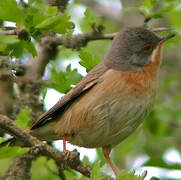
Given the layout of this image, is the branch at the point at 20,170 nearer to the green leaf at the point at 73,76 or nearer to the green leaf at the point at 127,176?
the green leaf at the point at 73,76

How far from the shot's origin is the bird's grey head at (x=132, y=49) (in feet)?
21.8

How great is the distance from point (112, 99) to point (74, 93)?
57 cm

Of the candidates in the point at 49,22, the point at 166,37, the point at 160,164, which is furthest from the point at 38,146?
the point at 166,37

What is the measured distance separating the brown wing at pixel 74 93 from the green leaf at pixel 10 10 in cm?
164

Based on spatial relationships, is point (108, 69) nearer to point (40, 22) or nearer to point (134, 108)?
point (134, 108)

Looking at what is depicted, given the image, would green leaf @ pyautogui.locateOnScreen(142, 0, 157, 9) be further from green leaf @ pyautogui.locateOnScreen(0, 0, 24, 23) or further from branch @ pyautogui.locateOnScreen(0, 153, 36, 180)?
branch @ pyautogui.locateOnScreen(0, 153, 36, 180)

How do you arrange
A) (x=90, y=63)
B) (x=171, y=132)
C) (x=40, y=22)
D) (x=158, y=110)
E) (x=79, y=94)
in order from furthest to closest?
(x=171, y=132)
(x=158, y=110)
(x=79, y=94)
(x=90, y=63)
(x=40, y=22)

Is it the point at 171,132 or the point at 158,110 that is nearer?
the point at 158,110

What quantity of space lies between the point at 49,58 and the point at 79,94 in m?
0.83

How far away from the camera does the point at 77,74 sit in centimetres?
607

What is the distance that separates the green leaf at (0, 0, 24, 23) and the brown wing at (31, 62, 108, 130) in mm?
1642

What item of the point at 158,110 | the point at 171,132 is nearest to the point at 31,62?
the point at 158,110

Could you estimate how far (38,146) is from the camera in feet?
15.8

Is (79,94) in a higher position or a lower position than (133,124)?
higher
